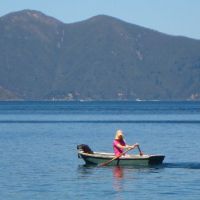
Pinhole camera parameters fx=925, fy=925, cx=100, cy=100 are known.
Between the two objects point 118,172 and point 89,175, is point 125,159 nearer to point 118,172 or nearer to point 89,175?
point 118,172

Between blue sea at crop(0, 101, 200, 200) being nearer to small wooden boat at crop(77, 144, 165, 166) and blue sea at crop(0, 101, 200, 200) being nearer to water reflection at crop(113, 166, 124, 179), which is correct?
water reflection at crop(113, 166, 124, 179)

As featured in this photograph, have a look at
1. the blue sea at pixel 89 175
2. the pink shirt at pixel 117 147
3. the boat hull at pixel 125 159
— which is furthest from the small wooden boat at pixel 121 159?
the blue sea at pixel 89 175

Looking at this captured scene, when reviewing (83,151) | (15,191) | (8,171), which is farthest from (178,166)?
(15,191)

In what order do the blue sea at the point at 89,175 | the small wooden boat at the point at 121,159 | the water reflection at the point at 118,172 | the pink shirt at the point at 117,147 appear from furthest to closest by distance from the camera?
the pink shirt at the point at 117,147, the small wooden boat at the point at 121,159, the water reflection at the point at 118,172, the blue sea at the point at 89,175

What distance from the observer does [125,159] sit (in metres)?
44.8

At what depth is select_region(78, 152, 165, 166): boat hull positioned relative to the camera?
44281 mm

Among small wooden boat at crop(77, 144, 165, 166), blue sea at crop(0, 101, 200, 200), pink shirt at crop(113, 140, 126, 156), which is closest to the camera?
blue sea at crop(0, 101, 200, 200)

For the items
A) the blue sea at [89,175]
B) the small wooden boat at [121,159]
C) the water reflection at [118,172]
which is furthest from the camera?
the small wooden boat at [121,159]

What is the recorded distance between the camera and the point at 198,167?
143 ft

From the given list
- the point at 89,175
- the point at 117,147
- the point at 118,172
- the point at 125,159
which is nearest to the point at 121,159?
the point at 125,159

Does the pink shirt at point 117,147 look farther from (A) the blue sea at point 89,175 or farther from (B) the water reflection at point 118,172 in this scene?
(A) the blue sea at point 89,175

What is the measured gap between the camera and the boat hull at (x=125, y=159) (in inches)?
1743

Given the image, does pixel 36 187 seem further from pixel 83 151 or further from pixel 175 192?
pixel 83 151

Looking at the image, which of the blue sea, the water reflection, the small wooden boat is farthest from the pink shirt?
the blue sea
